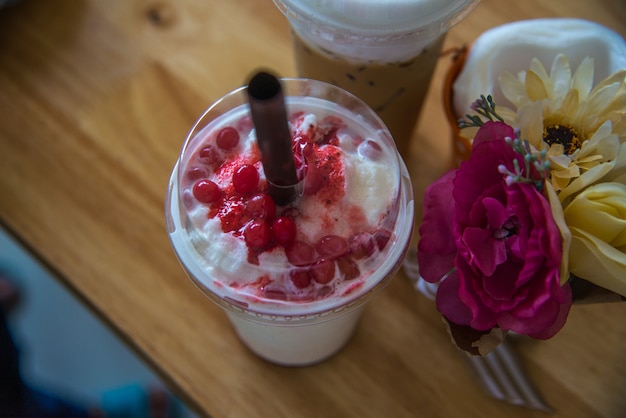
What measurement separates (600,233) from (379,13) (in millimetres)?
266

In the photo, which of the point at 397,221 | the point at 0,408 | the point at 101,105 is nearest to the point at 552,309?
the point at 397,221

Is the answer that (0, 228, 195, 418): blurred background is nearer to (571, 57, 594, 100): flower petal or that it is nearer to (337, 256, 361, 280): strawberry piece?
(337, 256, 361, 280): strawberry piece

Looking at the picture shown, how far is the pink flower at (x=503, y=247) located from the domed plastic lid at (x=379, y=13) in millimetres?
131

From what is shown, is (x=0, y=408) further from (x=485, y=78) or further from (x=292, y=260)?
(x=485, y=78)

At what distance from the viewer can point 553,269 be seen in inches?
16.9

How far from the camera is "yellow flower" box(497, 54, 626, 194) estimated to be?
18.5 inches

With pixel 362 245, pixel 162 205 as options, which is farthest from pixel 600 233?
pixel 162 205

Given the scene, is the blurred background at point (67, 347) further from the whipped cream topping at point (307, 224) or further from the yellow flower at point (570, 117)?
the yellow flower at point (570, 117)

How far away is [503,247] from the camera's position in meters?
0.45

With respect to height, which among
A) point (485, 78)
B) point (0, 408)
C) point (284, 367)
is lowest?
point (0, 408)

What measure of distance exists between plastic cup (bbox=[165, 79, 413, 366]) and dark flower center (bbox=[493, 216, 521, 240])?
105 mm

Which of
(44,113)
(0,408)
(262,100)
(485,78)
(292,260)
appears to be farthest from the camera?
(0,408)

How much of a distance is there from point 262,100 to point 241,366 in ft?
1.26

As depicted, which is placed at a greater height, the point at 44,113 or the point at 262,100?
the point at 262,100
